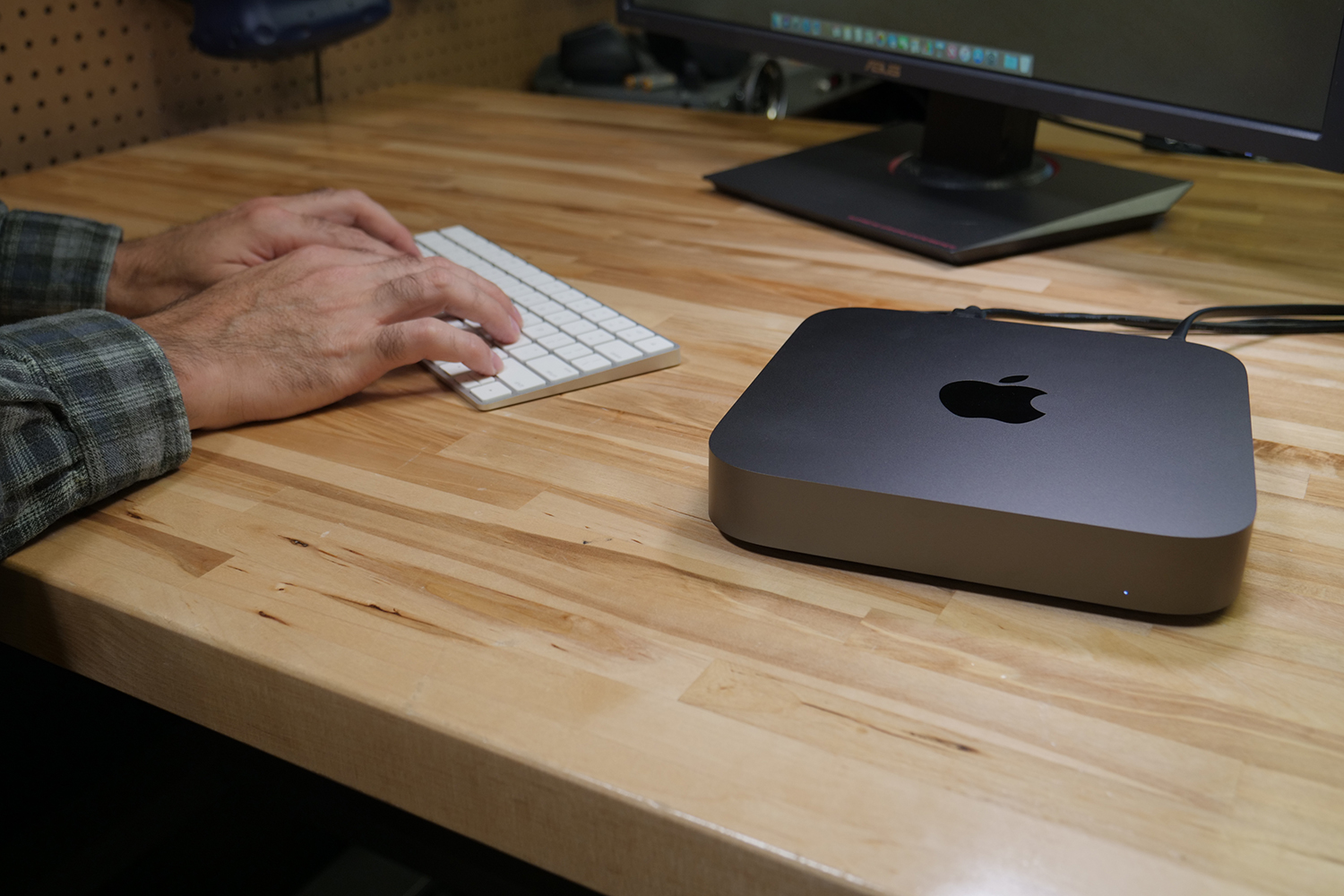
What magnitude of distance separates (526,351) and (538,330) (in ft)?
0.10

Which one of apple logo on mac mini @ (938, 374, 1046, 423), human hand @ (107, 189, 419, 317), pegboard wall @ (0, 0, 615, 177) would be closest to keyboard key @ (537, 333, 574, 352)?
human hand @ (107, 189, 419, 317)

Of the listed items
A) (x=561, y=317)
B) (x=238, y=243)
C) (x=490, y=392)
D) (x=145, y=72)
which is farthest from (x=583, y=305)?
(x=145, y=72)

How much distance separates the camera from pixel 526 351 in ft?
2.14

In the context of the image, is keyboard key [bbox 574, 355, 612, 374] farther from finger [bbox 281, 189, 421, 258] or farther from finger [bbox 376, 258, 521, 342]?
finger [bbox 281, 189, 421, 258]

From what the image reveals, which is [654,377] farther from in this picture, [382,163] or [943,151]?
[382,163]

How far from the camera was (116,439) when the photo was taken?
0.53 meters

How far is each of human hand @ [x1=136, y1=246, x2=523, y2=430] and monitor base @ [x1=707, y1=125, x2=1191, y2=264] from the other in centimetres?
34

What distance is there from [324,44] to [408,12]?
1.09 feet

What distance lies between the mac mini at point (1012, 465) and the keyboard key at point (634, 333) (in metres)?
0.15

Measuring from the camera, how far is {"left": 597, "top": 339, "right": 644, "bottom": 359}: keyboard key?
2.08 feet

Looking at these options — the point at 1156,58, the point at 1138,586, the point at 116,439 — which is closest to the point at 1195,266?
the point at 1156,58

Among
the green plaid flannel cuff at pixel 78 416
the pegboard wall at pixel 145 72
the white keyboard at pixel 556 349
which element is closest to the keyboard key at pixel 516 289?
the white keyboard at pixel 556 349

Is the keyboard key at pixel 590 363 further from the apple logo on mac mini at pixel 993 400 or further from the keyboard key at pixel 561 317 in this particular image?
the apple logo on mac mini at pixel 993 400

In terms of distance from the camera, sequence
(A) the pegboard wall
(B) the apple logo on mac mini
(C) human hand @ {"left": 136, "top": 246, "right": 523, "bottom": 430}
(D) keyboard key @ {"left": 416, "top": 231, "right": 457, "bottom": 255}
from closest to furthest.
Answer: (B) the apple logo on mac mini, (C) human hand @ {"left": 136, "top": 246, "right": 523, "bottom": 430}, (D) keyboard key @ {"left": 416, "top": 231, "right": 457, "bottom": 255}, (A) the pegboard wall
